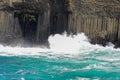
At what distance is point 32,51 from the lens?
3350 centimetres

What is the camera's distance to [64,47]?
118 ft

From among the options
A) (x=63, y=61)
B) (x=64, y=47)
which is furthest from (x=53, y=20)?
(x=63, y=61)

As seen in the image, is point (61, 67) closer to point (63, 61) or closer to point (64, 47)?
point (63, 61)

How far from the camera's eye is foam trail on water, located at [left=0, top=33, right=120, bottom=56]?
3319cm

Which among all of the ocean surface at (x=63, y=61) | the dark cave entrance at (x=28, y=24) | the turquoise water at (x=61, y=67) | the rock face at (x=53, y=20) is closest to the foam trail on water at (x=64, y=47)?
the ocean surface at (x=63, y=61)

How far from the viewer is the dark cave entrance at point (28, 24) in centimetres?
3744

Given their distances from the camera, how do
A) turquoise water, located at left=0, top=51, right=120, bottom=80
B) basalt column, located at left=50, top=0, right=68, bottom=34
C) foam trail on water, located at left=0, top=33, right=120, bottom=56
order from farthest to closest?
basalt column, located at left=50, top=0, right=68, bottom=34 → foam trail on water, located at left=0, top=33, right=120, bottom=56 → turquoise water, located at left=0, top=51, right=120, bottom=80

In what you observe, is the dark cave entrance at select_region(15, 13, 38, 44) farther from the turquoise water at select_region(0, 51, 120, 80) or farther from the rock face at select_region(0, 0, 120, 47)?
the turquoise water at select_region(0, 51, 120, 80)

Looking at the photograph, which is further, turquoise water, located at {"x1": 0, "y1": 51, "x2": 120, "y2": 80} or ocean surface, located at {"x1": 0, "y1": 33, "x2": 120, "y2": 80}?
ocean surface, located at {"x1": 0, "y1": 33, "x2": 120, "y2": 80}

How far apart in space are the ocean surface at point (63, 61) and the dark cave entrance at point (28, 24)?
6.11 ft

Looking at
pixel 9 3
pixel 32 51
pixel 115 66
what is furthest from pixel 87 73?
pixel 9 3

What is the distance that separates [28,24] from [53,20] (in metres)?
2.46

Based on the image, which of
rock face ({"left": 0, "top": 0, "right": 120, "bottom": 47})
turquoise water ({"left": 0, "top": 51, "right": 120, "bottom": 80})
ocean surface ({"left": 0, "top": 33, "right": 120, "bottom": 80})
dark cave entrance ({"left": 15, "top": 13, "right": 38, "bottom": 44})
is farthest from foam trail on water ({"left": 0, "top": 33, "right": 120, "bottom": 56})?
turquoise water ({"left": 0, "top": 51, "right": 120, "bottom": 80})

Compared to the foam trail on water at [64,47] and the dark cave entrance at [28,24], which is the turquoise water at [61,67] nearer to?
the foam trail on water at [64,47]
